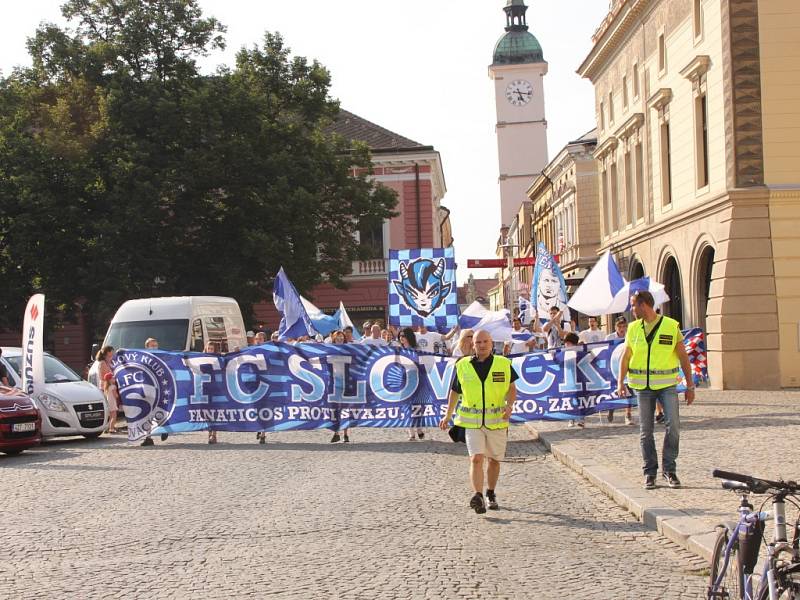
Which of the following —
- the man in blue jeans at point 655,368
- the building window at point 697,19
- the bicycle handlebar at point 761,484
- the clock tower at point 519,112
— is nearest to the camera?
the bicycle handlebar at point 761,484

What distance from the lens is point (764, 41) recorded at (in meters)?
26.0

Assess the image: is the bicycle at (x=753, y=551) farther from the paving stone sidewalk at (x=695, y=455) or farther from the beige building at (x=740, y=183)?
the beige building at (x=740, y=183)

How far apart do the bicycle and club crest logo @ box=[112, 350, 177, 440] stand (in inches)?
564

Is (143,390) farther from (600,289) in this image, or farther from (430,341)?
(600,289)

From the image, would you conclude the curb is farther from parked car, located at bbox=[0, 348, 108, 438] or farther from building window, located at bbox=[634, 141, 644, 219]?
building window, located at bbox=[634, 141, 644, 219]

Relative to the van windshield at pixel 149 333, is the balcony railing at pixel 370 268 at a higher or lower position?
higher

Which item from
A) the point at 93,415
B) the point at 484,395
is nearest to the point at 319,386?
the point at 93,415

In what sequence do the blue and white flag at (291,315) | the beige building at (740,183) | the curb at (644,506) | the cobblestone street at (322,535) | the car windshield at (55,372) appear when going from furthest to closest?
the blue and white flag at (291,315), the beige building at (740,183), the car windshield at (55,372), the curb at (644,506), the cobblestone street at (322,535)

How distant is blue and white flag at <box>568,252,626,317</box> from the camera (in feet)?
76.8

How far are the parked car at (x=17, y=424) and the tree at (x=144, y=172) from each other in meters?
20.1

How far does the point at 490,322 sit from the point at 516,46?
94.3 meters

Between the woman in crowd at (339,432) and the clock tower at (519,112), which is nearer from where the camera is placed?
the woman in crowd at (339,432)

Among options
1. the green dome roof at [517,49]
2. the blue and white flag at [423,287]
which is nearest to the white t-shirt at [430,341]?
the blue and white flag at [423,287]

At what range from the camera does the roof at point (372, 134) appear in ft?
183
